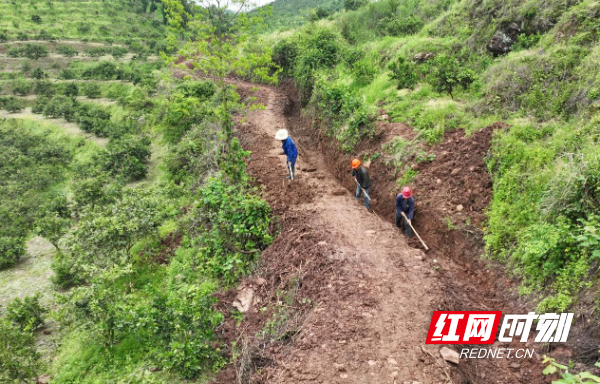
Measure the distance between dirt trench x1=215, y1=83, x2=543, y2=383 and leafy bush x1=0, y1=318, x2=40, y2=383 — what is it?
435 centimetres

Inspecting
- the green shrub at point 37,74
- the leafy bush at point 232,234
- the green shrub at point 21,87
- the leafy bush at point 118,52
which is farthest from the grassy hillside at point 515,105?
the leafy bush at point 118,52

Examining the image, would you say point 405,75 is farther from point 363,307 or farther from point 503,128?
point 363,307

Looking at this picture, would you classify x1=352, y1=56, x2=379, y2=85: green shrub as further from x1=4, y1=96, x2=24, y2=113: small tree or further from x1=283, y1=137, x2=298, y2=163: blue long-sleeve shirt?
x1=4, y1=96, x2=24, y2=113: small tree

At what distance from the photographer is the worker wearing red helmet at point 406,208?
7.61 metres

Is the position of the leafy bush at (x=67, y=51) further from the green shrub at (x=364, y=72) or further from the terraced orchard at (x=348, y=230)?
the green shrub at (x=364, y=72)

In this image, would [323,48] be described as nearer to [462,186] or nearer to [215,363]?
[462,186]

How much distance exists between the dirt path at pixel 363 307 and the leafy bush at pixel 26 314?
6995 millimetres

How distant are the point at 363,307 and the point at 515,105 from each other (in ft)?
21.6

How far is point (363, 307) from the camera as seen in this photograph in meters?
5.25

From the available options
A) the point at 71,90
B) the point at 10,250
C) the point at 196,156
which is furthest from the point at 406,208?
the point at 71,90

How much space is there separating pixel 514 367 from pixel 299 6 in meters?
71.9

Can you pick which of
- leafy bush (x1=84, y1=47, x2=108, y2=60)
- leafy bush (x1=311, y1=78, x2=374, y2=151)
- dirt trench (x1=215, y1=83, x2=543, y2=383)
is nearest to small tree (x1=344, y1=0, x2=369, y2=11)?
leafy bush (x1=311, y1=78, x2=374, y2=151)

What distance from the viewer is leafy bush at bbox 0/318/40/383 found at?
645cm

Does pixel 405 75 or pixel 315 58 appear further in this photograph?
pixel 315 58
